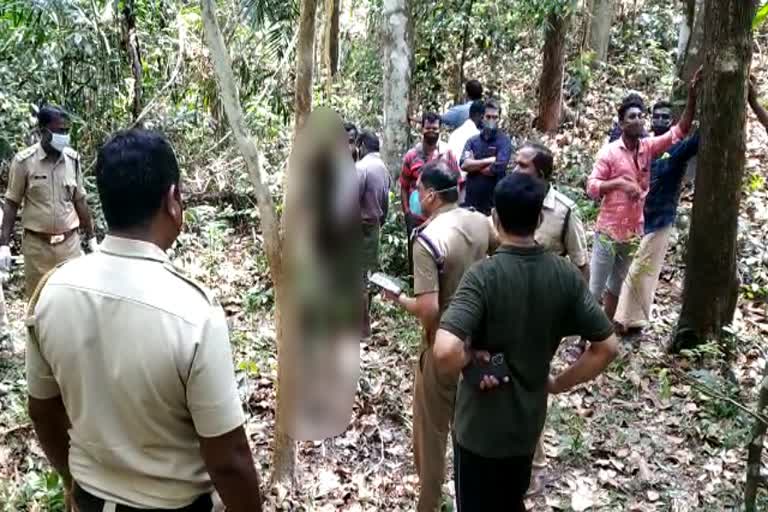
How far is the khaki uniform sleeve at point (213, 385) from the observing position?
5.67ft

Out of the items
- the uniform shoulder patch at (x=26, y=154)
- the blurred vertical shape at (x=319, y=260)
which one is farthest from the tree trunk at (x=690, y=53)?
the uniform shoulder patch at (x=26, y=154)

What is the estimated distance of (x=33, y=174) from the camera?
17.8ft

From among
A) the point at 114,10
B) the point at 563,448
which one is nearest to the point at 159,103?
the point at 114,10

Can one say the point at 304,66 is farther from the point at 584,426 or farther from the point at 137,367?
the point at 584,426

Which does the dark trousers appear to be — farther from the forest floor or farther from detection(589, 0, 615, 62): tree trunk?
detection(589, 0, 615, 62): tree trunk

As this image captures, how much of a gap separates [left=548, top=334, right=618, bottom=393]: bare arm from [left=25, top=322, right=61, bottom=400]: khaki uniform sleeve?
71.9 inches

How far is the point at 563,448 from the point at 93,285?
3.29 metres

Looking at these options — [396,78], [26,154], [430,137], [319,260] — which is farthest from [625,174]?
[26,154]

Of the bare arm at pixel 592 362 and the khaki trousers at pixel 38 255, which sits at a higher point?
the bare arm at pixel 592 362

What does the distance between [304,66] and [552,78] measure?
8868mm

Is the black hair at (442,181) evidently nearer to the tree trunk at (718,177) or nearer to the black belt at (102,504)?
the black belt at (102,504)

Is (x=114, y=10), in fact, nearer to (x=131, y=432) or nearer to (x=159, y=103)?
(x=159, y=103)

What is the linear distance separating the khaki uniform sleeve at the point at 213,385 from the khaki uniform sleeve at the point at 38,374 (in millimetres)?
477

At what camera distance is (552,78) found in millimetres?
11188
